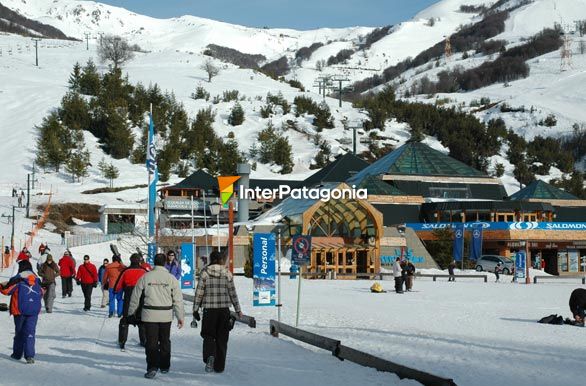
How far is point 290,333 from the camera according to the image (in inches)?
536

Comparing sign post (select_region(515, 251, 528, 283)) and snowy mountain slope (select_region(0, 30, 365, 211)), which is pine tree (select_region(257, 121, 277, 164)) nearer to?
snowy mountain slope (select_region(0, 30, 365, 211))

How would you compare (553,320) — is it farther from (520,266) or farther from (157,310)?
(520,266)

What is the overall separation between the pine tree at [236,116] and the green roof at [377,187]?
1769 inches

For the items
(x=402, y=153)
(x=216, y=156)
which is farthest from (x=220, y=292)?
(x=216, y=156)

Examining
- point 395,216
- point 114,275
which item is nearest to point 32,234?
point 395,216

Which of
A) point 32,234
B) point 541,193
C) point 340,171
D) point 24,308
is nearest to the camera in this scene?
point 24,308

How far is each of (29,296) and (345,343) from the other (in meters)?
5.02

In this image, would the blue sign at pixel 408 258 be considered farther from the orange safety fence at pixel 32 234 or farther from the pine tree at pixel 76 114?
the pine tree at pixel 76 114

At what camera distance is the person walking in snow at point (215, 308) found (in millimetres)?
10125

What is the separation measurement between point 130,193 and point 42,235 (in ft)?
60.5

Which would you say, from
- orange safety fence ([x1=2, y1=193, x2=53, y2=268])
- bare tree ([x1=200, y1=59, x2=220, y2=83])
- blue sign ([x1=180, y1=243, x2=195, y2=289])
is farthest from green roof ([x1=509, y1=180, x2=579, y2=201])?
bare tree ([x1=200, y1=59, x2=220, y2=83])

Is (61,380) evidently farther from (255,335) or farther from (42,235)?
(42,235)

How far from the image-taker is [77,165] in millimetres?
79062

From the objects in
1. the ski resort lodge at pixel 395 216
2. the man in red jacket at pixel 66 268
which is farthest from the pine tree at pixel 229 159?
the man in red jacket at pixel 66 268
